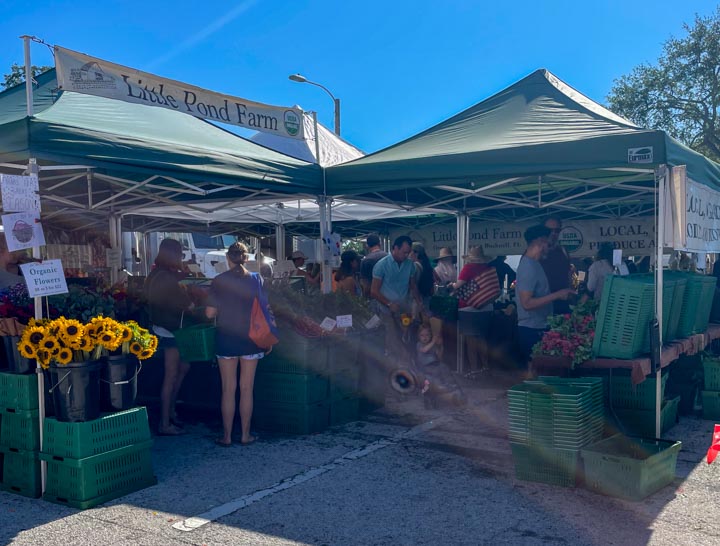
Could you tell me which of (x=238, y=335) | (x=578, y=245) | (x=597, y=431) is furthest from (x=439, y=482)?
(x=578, y=245)

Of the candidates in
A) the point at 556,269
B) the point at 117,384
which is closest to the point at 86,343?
the point at 117,384

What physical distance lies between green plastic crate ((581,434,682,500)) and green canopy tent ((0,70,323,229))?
157 inches

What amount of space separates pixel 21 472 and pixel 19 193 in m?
1.98

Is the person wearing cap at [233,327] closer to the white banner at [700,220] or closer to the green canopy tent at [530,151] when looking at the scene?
the green canopy tent at [530,151]

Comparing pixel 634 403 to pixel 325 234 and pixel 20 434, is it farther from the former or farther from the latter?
pixel 20 434

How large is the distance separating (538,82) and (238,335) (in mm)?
4243

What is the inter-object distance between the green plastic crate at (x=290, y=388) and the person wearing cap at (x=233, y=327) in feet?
1.35

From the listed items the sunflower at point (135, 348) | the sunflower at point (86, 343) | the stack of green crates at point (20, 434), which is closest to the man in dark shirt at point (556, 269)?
the sunflower at point (135, 348)

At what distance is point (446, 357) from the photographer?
355 inches

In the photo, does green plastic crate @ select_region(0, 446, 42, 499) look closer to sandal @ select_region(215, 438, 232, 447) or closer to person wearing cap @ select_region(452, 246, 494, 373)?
sandal @ select_region(215, 438, 232, 447)

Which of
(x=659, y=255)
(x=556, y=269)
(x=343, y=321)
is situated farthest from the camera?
(x=556, y=269)

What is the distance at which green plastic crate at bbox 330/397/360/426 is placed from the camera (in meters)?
6.43

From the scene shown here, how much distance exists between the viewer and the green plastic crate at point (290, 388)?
19.9 ft

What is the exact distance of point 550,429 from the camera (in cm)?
465
